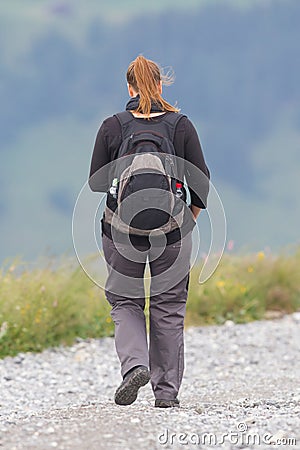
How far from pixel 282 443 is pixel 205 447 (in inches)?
13.2

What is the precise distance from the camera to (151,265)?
471 centimetres

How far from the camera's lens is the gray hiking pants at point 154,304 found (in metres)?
4.65

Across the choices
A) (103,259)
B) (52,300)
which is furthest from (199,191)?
(52,300)

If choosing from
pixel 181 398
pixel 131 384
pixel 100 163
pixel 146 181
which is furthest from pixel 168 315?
pixel 181 398

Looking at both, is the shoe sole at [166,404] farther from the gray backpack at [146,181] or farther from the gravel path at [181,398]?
the gray backpack at [146,181]

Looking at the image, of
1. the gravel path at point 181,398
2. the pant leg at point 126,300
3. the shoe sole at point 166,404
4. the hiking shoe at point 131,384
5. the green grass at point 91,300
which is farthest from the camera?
the green grass at point 91,300

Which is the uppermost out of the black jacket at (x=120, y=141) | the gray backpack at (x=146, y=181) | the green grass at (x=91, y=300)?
the green grass at (x=91, y=300)

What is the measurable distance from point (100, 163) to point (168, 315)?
981mm

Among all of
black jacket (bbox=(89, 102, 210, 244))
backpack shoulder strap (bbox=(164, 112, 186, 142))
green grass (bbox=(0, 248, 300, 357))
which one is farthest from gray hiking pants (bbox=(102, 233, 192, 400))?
green grass (bbox=(0, 248, 300, 357))

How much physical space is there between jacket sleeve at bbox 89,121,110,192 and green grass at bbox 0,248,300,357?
345cm

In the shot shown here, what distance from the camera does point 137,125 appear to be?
15.1 ft

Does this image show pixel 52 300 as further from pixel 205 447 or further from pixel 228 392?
pixel 205 447

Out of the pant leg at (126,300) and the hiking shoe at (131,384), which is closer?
the hiking shoe at (131,384)

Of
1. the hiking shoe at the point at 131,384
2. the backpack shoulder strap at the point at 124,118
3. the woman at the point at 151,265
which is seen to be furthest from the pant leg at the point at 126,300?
the backpack shoulder strap at the point at 124,118
